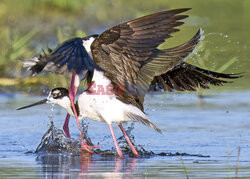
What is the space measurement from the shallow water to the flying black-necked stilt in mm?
512

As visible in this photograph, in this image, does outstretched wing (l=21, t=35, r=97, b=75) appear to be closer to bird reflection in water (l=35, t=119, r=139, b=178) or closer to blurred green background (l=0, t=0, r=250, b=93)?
bird reflection in water (l=35, t=119, r=139, b=178)

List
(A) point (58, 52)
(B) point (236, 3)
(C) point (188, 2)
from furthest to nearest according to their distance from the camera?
(B) point (236, 3) → (C) point (188, 2) → (A) point (58, 52)

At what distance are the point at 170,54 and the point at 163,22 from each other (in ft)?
2.73

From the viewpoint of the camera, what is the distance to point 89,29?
13992mm

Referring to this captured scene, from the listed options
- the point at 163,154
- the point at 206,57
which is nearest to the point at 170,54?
the point at 163,154

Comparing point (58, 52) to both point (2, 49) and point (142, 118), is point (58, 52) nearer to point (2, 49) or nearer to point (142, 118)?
point (142, 118)

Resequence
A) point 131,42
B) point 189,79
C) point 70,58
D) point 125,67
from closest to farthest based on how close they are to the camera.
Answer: point 70,58
point 131,42
point 125,67
point 189,79

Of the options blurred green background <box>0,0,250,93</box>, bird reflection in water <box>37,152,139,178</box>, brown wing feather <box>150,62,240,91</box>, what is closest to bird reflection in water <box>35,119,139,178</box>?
bird reflection in water <box>37,152,139,178</box>

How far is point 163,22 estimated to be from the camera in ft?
21.4

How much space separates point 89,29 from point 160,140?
6580 mm

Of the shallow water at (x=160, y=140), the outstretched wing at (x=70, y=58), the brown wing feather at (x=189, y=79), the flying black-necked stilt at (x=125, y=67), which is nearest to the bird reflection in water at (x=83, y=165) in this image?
the shallow water at (x=160, y=140)

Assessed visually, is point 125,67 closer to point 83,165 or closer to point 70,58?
point 70,58

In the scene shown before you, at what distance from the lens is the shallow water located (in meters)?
5.96

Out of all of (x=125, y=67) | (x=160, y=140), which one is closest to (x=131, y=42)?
(x=125, y=67)
